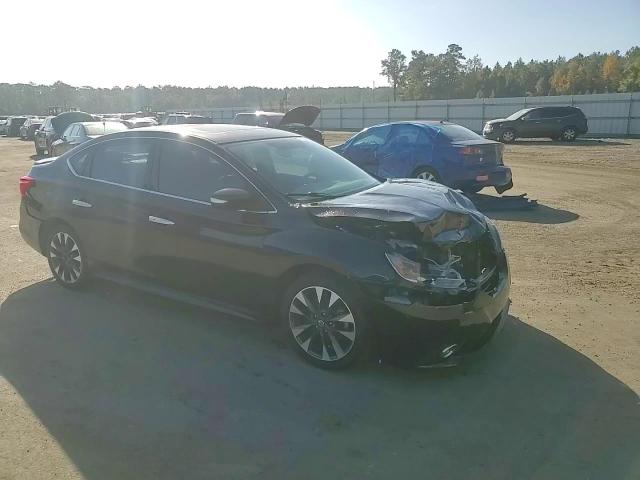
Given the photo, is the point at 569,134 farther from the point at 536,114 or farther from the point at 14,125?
the point at 14,125

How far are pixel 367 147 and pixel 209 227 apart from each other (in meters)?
7.36

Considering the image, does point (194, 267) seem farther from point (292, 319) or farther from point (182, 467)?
point (182, 467)

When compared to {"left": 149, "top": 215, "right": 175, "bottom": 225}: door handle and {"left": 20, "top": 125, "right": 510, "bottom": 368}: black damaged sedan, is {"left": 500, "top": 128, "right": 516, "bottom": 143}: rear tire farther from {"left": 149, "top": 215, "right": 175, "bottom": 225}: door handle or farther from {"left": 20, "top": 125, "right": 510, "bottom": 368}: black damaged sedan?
{"left": 149, "top": 215, "right": 175, "bottom": 225}: door handle

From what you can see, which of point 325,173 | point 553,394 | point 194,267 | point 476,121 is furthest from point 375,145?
point 476,121

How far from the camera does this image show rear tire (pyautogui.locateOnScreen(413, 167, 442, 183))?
10.6 meters

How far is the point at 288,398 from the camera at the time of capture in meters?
3.80

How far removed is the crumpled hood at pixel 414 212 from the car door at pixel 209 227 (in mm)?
540

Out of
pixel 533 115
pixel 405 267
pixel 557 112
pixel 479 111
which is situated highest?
pixel 479 111

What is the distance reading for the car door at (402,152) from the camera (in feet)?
35.4

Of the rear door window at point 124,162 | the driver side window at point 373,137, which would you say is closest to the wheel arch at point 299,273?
the rear door window at point 124,162

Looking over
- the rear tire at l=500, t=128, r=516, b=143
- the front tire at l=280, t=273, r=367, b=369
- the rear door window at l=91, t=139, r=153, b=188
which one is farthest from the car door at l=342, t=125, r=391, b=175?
the rear tire at l=500, t=128, r=516, b=143

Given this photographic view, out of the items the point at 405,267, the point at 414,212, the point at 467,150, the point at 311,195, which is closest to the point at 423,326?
the point at 405,267

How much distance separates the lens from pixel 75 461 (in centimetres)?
314

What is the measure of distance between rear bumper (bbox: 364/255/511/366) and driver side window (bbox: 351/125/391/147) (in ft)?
25.4
